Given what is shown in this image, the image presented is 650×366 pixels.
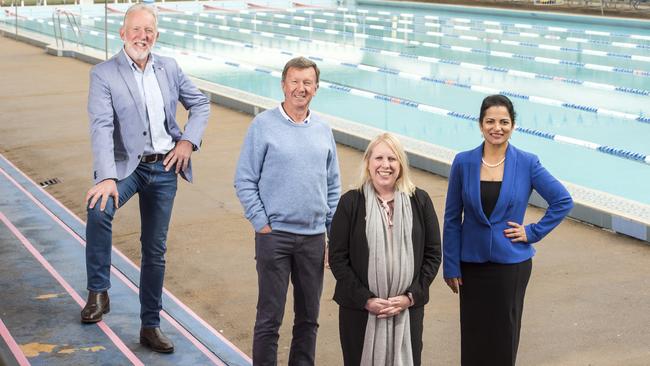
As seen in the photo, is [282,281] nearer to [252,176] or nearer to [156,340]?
[252,176]

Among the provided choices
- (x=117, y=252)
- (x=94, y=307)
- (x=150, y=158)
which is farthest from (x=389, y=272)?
(x=117, y=252)

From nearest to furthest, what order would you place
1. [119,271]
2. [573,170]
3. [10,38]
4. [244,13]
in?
[119,271], [573,170], [10,38], [244,13]

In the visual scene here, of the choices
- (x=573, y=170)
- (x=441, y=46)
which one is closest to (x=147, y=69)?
(x=573, y=170)

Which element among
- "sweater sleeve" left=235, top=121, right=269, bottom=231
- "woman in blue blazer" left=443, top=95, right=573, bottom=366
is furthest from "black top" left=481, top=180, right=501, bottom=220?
"sweater sleeve" left=235, top=121, right=269, bottom=231

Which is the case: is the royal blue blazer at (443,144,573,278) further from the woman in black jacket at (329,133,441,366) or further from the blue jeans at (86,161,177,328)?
the blue jeans at (86,161,177,328)

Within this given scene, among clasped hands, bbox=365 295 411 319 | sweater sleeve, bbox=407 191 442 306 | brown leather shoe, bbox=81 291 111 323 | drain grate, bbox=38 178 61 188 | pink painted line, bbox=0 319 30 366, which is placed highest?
sweater sleeve, bbox=407 191 442 306

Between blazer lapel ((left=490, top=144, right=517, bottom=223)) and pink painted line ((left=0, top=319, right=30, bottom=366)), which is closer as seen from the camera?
blazer lapel ((left=490, top=144, right=517, bottom=223))

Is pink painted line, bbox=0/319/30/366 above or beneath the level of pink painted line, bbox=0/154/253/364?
above

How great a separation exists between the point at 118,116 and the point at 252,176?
2.50ft

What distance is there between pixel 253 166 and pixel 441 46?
15244 millimetres

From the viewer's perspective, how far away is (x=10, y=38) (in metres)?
21.5

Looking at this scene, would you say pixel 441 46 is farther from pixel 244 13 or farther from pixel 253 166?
pixel 253 166

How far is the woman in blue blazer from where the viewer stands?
3.81 metres

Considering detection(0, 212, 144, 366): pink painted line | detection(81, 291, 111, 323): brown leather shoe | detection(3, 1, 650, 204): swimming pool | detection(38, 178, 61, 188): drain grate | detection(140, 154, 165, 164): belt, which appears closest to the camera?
detection(140, 154, 165, 164): belt
